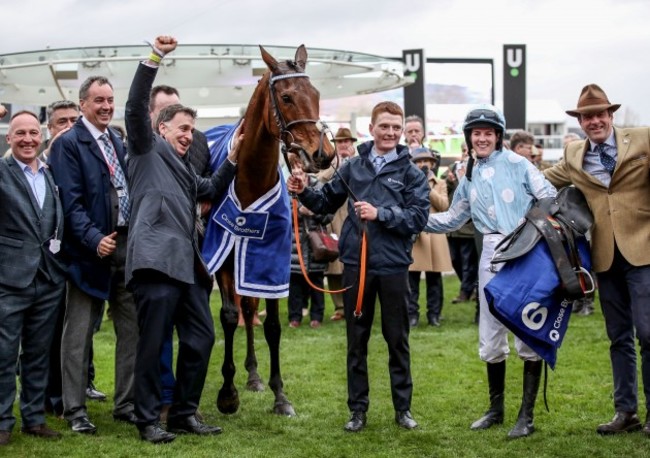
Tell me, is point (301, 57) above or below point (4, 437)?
above

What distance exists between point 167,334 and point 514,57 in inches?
528

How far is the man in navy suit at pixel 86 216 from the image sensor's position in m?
5.99

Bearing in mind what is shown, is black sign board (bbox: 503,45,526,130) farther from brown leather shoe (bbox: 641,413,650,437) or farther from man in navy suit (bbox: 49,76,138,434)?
man in navy suit (bbox: 49,76,138,434)

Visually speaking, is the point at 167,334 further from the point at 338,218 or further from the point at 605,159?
the point at 338,218

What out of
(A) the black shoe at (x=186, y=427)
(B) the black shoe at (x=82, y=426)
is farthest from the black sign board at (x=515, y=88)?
(B) the black shoe at (x=82, y=426)

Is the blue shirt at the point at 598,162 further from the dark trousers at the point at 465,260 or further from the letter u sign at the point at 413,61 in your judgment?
the letter u sign at the point at 413,61

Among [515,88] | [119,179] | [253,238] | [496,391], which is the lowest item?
[496,391]

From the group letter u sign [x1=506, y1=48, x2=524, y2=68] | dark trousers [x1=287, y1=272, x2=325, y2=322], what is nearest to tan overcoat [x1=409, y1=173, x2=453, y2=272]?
dark trousers [x1=287, y1=272, x2=325, y2=322]

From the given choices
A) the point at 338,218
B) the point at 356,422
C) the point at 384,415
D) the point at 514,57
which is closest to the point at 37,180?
the point at 356,422

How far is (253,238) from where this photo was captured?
6426 millimetres

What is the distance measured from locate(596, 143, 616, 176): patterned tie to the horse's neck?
2101 mm

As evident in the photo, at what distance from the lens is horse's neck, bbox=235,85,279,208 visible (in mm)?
6156

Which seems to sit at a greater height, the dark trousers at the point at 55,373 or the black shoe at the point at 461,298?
the dark trousers at the point at 55,373

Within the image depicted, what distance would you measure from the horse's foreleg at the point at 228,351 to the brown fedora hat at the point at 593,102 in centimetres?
264
